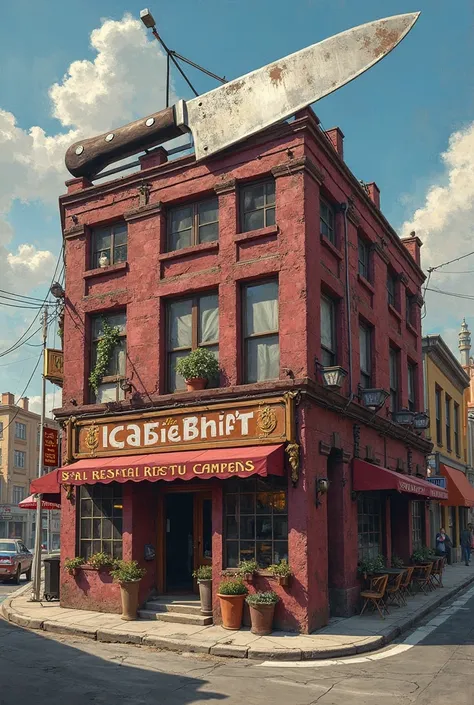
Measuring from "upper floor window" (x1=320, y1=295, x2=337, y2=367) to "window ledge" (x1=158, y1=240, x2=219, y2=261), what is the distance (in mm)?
2796

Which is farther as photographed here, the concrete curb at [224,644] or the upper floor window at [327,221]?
the upper floor window at [327,221]

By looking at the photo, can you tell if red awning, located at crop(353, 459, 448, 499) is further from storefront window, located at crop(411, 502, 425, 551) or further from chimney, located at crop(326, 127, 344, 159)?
chimney, located at crop(326, 127, 344, 159)

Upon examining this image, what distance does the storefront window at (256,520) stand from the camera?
47.7ft

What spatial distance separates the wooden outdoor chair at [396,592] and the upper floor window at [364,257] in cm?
803

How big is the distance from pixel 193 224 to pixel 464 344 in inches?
2255

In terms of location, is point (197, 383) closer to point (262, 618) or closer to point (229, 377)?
point (229, 377)

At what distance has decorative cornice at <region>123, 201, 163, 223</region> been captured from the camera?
17.3 meters

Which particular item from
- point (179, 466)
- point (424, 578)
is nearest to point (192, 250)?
point (179, 466)

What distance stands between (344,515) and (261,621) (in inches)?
138

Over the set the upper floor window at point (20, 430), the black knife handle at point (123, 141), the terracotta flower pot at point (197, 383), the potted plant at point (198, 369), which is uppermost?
the black knife handle at point (123, 141)

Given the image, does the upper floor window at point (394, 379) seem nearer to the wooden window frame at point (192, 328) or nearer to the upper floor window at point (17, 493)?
the wooden window frame at point (192, 328)

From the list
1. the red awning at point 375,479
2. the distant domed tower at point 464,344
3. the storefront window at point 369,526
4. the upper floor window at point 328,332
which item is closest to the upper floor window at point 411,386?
the storefront window at point 369,526

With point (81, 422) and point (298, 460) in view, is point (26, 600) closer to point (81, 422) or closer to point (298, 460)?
point (81, 422)

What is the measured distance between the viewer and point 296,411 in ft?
47.1
